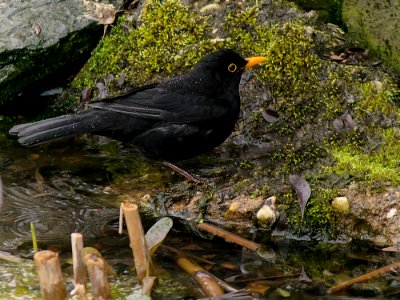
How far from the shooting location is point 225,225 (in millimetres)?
5219

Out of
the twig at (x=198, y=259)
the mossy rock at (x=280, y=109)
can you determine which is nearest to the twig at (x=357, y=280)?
the twig at (x=198, y=259)

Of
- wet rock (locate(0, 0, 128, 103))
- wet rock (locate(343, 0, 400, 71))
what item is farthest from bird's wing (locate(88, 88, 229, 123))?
wet rock (locate(343, 0, 400, 71))

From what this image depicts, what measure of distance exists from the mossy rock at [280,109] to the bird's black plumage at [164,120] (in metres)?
0.33

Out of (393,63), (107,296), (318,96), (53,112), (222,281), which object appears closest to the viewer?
(107,296)

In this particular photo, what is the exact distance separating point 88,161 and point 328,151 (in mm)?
2026

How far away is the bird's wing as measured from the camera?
5758 millimetres

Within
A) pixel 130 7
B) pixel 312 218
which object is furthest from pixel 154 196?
pixel 130 7

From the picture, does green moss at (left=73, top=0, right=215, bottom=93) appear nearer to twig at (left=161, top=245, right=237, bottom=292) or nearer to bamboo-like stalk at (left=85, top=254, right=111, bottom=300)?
twig at (left=161, top=245, right=237, bottom=292)

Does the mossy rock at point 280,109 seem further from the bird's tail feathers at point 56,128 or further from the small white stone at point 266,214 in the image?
the bird's tail feathers at point 56,128

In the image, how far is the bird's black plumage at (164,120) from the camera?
574 centimetres

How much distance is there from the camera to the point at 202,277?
4359 millimetres

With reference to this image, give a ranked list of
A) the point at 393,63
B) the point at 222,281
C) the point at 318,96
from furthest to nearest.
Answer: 1. the point at 393,63
2. the point at 318,96
3. the point at 222,281

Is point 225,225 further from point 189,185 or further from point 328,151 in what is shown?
point 328,151

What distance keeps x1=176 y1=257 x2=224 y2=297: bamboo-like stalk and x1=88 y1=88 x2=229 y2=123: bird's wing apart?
4.75ft
